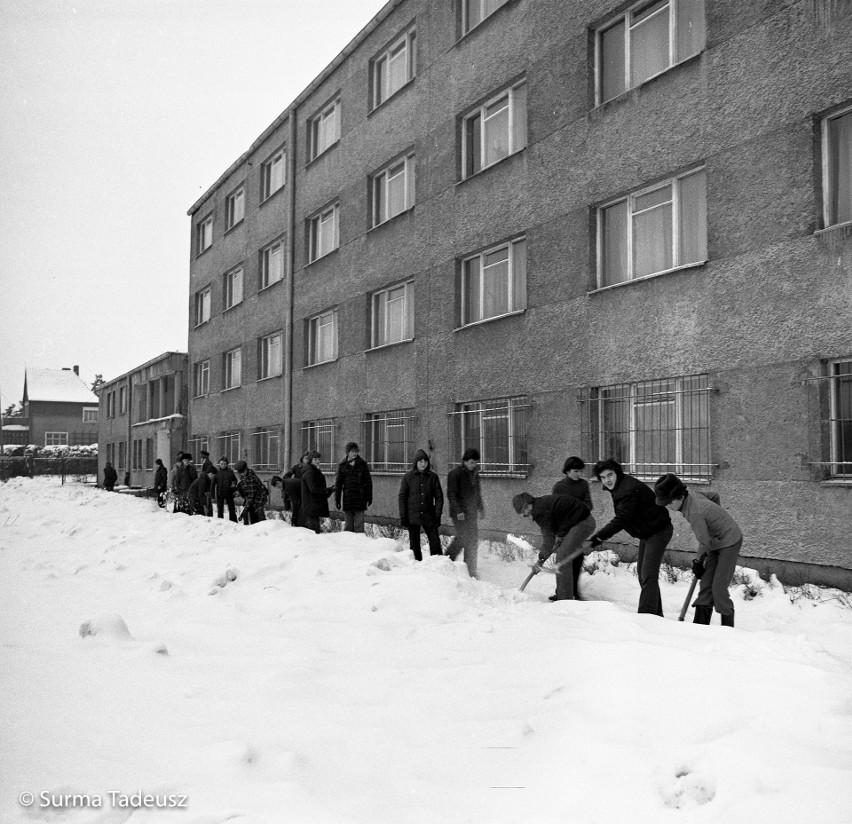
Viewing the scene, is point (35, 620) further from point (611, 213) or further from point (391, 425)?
point (391, 425)

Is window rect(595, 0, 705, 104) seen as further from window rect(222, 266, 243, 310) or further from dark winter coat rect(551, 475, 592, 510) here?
window rect(222, 266, 243, 310)

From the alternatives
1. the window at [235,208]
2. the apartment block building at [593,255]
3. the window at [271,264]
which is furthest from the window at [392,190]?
the window at [235,208]

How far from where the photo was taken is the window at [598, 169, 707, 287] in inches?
413

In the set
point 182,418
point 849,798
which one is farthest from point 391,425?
point 182,418

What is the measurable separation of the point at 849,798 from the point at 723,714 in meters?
1.02

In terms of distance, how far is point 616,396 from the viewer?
11344 mm

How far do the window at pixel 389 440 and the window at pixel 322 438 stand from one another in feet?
5.63

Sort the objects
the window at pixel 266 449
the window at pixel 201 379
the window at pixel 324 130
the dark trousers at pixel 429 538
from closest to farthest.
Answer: the dark trousers at pixel 429 538 < the window at pixel 324 130 < the window at pixel 266 449 < the window at pixel 201 379

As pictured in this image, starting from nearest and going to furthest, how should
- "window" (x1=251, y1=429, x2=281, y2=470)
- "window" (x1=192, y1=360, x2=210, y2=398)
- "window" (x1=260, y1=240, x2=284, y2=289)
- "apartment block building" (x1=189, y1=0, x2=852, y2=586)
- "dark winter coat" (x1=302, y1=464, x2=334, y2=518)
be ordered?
1. "apartment block building" (x1=189, y1=0, x2=852, y2=586)
2. "dark winter coat" (x1=302, y1=464, x2=334, y2=518)
3. "window" (x1=251, y1=429, x2=281, y2=470)
4. "window" (x1=260, y1=240, x2=284, y2=289)
5. "window" (x1=192, y1=360, x2=210, y2=398)

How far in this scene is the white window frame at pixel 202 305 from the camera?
27.8 metres

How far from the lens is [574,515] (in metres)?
8.43

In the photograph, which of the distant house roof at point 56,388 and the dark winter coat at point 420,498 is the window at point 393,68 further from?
the distant house roof at point 56,388

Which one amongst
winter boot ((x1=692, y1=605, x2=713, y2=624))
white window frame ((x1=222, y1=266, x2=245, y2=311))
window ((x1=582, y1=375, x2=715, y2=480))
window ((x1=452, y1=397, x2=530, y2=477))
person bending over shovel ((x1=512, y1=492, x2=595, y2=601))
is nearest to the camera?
winter boot ((x1=692, y1=605, x2=713, y2=624))

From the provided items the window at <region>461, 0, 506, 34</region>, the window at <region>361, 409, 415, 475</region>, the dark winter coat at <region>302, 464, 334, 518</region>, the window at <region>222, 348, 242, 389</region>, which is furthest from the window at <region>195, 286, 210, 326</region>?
the dark winter coat at <region>302, 464, 334, 518</region>
